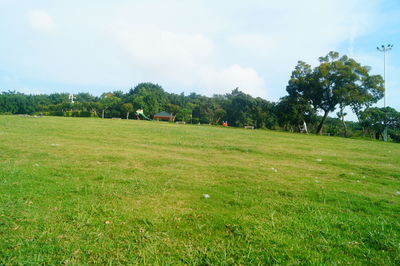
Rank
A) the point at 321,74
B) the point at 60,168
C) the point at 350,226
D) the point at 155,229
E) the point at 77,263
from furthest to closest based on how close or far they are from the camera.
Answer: the point at 321,74 < the point at 60,168 < the point at 350,226 < the point at 155,229 < the point at 77,263

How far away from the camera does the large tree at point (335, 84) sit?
3462 centimetres

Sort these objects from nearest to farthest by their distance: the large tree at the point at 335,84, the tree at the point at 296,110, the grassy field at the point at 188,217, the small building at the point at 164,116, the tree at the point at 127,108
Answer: the grassy field at the point at 188,217, the large tree at the point at 335,84, the tree at the point at 296,110, the tree at the point at 127,108, the small building at the point at 164,116

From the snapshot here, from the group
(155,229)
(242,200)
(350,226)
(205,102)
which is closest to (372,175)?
(350,226)

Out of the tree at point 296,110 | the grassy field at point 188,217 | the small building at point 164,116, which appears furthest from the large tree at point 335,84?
the small building at point 164,116

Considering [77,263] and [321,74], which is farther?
[321,74]

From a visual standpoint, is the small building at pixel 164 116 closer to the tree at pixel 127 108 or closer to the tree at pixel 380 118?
the tree at pixel 127 108

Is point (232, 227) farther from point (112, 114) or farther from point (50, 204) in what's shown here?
point (112, 114)

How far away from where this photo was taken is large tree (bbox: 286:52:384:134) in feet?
114

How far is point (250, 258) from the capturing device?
2.61 meters

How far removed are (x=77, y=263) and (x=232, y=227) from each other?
1.90 m

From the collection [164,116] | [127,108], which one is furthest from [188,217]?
[164,116]

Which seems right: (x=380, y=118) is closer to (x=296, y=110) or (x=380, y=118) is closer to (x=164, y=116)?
(x=296, y=110)

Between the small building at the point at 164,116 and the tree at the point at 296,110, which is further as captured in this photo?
the small building at the point at 164,116

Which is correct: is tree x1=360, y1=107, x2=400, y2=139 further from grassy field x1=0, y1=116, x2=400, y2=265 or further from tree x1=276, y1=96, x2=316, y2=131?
grassy field x1=0, y1=116, x2=400, y2=265
